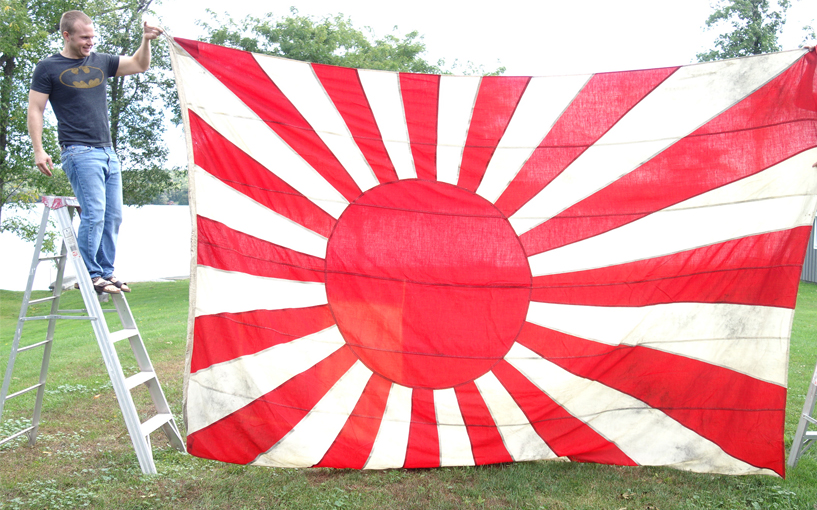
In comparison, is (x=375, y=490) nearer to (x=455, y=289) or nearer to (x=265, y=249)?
(x=455, y=289)

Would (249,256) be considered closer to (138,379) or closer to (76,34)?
(138,379)

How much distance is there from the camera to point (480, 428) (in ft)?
10.4

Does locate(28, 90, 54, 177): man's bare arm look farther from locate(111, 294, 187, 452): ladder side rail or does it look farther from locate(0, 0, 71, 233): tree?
locate(0, 0, 71, 233): tree

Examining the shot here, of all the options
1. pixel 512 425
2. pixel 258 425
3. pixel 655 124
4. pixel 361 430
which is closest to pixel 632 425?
pixel 512 425

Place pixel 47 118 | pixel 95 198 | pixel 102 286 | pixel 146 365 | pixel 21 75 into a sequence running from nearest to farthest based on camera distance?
pixel 95 198
pixel 102 286
pixel 146 365
pixel 21 75
pixel 47 118

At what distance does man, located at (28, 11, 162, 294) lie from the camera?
3059 mm

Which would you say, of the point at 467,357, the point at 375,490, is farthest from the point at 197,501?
the point at 467,357

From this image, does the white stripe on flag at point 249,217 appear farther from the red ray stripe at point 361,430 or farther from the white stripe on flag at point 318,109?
the red ray stripe at point 361,430

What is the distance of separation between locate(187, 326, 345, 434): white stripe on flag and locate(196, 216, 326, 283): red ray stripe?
0.40 m

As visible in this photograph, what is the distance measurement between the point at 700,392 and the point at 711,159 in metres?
1.32

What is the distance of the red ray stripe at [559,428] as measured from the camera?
316 cm

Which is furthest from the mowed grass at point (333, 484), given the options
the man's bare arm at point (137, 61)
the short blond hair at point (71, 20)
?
the short blond hair at point (71, 20)

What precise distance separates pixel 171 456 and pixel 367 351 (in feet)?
4.78

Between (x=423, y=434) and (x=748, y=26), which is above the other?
(x=748, y=26)
